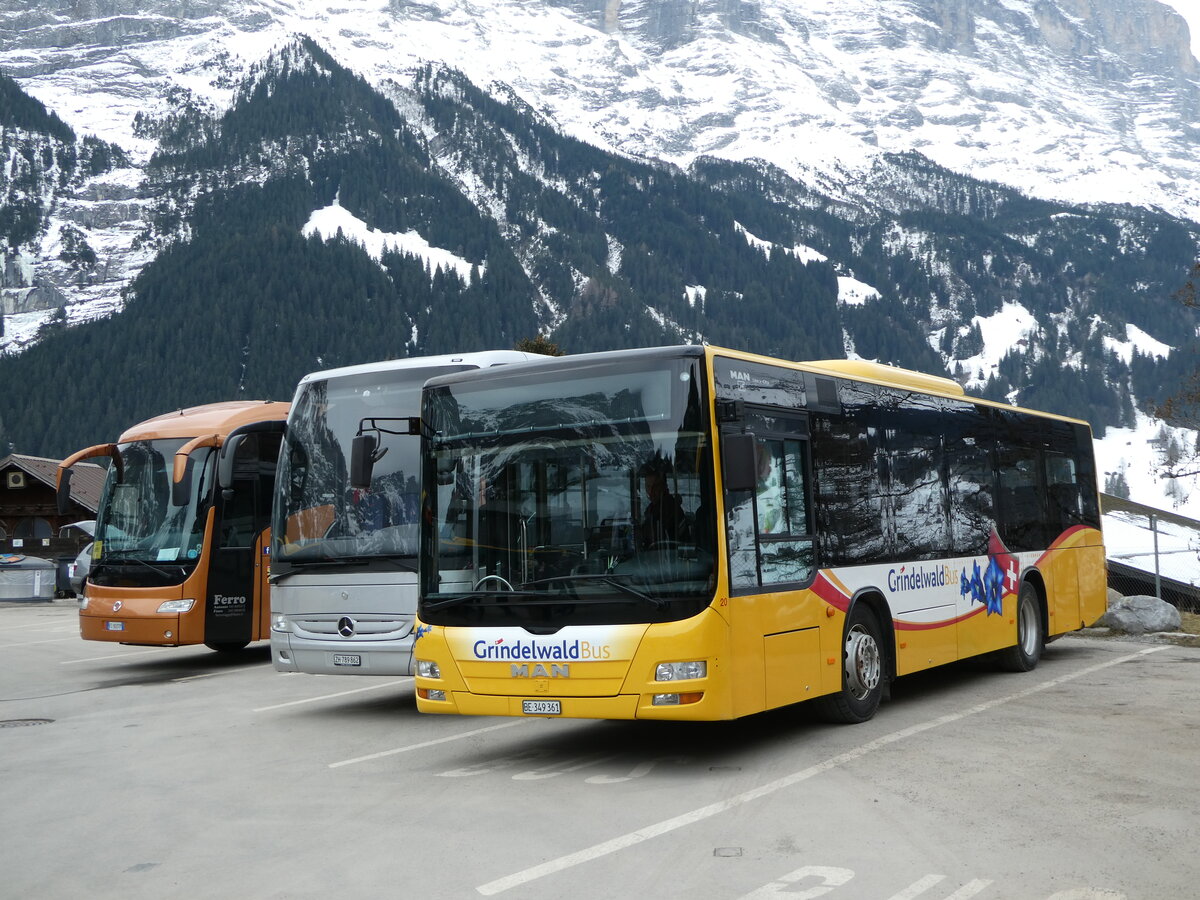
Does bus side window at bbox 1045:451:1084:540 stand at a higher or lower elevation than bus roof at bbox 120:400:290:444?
lower

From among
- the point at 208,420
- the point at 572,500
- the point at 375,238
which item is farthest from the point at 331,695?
the point at 375,238

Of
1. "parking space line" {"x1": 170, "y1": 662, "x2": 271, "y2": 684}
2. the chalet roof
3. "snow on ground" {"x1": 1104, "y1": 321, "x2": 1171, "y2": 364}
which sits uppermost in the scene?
"snow on ground" {"x1": 1104, "y1": 321, "x2": 1171, "y2": 364}

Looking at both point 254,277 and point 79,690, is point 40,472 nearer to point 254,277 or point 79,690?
point 79,690

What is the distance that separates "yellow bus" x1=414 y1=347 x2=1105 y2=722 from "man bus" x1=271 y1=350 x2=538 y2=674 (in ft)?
6.96

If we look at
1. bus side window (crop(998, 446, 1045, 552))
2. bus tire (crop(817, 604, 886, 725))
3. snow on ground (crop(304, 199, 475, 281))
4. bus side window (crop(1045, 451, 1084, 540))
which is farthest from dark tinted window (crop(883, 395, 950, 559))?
snow on ground (crop(304, 199, 475, 281))

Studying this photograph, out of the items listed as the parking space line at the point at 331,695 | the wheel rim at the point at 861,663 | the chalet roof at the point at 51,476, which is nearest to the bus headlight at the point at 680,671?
the wheel rim at the point at 861,663

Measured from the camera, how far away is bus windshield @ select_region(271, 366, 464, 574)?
11086 millimetres

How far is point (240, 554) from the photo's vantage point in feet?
51.1

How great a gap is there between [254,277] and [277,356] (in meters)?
14.3

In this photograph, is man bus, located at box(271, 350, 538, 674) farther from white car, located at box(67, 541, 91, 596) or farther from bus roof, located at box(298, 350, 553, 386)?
white car, located at box(67, 541, 91, 596)

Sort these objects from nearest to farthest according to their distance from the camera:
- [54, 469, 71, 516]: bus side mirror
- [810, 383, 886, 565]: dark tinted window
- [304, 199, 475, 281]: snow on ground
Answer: [810, 383, 886, 565]: dark tinted window
[54, 469, 71, 516]: bus side mirror
[304, 199, 475, 281]: snow on ground

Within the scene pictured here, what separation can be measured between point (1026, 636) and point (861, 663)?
407 cm

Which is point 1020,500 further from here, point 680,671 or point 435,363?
point 680,671

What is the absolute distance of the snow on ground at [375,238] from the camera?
177m
